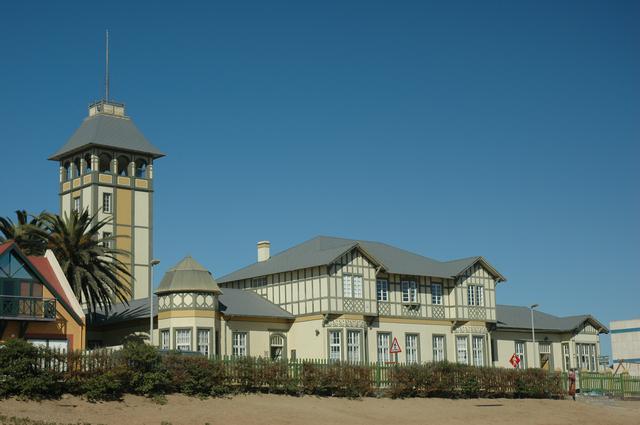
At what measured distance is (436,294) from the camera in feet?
193

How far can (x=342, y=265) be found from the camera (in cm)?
5334

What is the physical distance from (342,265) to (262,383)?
51.2ft

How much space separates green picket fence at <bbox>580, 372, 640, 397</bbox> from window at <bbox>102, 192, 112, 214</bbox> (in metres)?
32.6

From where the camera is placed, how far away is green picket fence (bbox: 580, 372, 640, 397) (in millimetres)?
56125

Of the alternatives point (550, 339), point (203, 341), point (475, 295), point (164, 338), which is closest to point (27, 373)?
point (203, 341)

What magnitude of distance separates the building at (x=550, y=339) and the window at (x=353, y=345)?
1401 cm

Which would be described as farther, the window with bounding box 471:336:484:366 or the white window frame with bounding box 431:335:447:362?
the window with bounding box 471:336:484:366

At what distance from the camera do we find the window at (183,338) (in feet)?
159

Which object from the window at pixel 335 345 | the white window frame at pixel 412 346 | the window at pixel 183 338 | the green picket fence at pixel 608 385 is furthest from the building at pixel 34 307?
the green picket fence at pixel 608 385

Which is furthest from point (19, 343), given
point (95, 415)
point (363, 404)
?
point (363, 404)

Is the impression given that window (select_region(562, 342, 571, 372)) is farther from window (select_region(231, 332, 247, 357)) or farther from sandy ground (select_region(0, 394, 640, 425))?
window (select_region(231, 332, 247, 357))

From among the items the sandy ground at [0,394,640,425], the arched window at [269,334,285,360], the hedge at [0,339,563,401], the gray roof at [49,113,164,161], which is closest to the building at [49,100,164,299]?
the gray roof at [49,113,164,161]

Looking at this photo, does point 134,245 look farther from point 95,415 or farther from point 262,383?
point 95,415

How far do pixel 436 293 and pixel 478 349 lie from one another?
14.3ft
